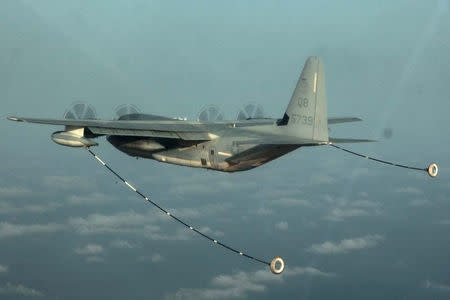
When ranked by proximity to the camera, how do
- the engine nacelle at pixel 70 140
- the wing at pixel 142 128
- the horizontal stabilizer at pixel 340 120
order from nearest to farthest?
the engine nacelle at pixel 70 140, the wing at pixel 142 128, the horizontal stabilizer at pixel 340 120

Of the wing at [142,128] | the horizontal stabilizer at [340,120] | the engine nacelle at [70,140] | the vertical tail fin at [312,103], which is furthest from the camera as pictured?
the horizontal stabilizer at [340,120]

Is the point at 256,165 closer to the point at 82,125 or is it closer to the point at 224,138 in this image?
the point at 224,138

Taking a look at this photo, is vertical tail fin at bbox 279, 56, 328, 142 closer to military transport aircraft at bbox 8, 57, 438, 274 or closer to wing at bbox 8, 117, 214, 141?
military transport aircraft at bbox 8, 57, 438, 274

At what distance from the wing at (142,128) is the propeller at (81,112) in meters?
3.00

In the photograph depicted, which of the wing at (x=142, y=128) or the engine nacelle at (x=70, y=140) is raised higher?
the wing at (x=142, y=128)

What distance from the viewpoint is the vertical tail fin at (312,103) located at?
49.5 m

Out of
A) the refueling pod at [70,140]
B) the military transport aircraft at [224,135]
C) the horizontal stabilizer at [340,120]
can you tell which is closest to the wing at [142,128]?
the military transport aircraft at [224,135]

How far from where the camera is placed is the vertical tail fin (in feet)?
162

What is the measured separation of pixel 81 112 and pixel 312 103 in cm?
1711

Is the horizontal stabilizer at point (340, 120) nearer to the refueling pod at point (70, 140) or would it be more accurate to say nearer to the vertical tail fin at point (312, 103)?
the vertical tail fin at point (312, 103)

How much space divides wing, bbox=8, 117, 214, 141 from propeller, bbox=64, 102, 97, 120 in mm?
2999

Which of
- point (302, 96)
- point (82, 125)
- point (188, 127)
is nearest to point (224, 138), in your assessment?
point (188, 127)

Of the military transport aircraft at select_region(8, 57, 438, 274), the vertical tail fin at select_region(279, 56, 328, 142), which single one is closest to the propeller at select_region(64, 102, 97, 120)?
the military transport aircraft at select_region(8, 57, 438, 274)

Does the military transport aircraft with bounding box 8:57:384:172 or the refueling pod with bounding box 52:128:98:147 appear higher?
the military transport aircraft with bounding box 8:57:384:172
